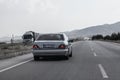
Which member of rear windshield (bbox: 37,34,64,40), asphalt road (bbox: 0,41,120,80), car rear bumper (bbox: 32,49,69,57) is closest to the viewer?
asphalt road (bbox: 0,41,120,80)

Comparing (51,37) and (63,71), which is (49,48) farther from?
(63,71)

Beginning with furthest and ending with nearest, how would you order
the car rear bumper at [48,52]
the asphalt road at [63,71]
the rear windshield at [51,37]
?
the rear windshield at [51,37], the car rear bumper at [48,52], the asphalt road at [63,71]

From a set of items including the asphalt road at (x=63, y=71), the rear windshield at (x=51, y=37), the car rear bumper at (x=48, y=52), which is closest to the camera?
the asphalt road at (x=63, y=71)

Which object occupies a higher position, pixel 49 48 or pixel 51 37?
pixel 51 37

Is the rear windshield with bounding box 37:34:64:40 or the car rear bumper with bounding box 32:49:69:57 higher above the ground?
the rear windshield with bounding box 37:34:64:40

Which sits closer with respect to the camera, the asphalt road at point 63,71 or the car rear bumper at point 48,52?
the asphalt road at point 63,71

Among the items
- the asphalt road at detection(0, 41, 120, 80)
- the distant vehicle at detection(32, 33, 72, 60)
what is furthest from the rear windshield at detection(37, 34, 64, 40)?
the asphalt road at detection(0, 41, 120, 80)

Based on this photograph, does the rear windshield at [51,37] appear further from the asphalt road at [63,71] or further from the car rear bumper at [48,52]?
the asphalt road at [63,71]

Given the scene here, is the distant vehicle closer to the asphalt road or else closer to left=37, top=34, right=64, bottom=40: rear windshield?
left=37, top=34, right=64, bottom=40: rear windshield

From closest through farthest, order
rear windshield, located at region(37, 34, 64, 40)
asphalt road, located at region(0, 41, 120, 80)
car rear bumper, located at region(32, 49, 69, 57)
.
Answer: asphalt road, located at region(0, 41, 120, 80), car rear bumper, located at region(32, 49, 69, 57), rear windshield, located at region(37, 34, 64, 40)

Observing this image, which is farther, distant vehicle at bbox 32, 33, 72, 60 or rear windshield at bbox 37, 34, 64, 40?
rear windshield at bbox 37, 34, 64, 40

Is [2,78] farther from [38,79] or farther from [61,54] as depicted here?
[61,54]

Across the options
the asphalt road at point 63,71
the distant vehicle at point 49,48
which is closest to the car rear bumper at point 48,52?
the distant vehicle at point 49,48

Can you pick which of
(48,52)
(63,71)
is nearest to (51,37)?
(48,52)
